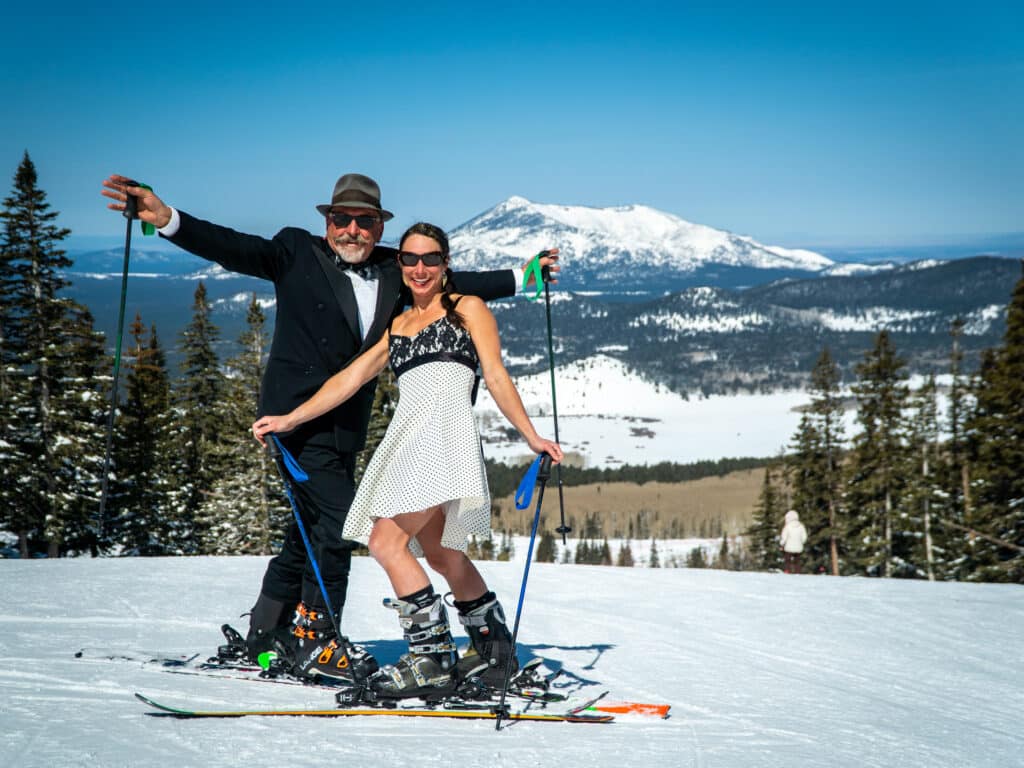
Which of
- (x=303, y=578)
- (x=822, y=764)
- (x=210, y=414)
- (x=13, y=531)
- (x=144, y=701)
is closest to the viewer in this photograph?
(x=822, y=764)

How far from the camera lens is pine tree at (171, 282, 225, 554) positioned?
3225cm

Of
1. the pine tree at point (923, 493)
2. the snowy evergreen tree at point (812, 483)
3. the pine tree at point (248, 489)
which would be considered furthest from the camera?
the snowy evergreen tree at point (812, 483)

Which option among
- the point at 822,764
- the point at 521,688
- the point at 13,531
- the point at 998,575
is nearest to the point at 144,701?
the point at 521,688

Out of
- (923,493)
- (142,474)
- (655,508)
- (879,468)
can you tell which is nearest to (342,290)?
(142,474)

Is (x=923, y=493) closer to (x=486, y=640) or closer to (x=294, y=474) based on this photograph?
(x=486, y=640)

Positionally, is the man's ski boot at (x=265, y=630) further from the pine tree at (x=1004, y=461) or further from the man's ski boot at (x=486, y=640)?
the pine tree at (x=1004, y=461)

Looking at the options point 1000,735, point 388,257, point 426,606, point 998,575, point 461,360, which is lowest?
point 998,575

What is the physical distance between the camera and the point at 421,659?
13.7 feet

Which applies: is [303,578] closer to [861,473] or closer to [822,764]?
[822,764]

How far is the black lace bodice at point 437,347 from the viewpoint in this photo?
13.3ft

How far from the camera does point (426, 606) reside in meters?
4.09

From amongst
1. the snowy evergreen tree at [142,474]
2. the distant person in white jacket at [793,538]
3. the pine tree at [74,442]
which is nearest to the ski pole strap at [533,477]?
the distant person in white jacket at [793,538]

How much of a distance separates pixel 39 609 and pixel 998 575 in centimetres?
2562

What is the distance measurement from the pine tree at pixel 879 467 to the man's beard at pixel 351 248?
3534 cm
